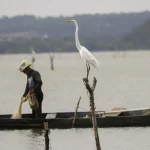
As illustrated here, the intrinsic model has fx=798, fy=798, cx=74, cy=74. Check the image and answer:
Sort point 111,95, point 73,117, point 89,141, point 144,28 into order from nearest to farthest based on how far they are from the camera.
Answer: point 89,141, point 73,117, point 111,95, point 144,28

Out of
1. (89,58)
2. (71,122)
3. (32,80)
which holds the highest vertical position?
(89,58)

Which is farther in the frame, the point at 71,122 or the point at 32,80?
the point at 71,122

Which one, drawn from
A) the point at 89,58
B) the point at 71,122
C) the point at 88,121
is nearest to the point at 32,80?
the point at 71,122

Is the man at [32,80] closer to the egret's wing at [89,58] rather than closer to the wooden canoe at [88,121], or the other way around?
the wooden canoe at [88,121]

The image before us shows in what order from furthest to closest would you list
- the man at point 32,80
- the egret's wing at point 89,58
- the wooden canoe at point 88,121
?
1. the wooden canoe at point 88,121
2. the man at point 32,80
3. the egret's wing at point 89,58

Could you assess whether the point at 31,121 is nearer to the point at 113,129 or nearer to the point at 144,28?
the point at 113,129

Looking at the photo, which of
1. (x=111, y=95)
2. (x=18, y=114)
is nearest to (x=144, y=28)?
(x=111, y=95)

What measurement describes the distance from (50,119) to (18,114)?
1.29m

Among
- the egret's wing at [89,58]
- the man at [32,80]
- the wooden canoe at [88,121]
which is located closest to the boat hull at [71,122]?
the wooden canoe at [88,121]

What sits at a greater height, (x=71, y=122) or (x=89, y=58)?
(x=89, y=58)

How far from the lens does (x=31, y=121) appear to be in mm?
21859

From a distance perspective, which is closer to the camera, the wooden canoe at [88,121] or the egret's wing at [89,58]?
the egret's wing at [89,58]

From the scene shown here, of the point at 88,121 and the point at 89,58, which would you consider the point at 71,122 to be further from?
the point at 89,58

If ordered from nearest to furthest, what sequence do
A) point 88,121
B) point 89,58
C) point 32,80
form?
point 89,58 < point 32,80 < point 88,121
